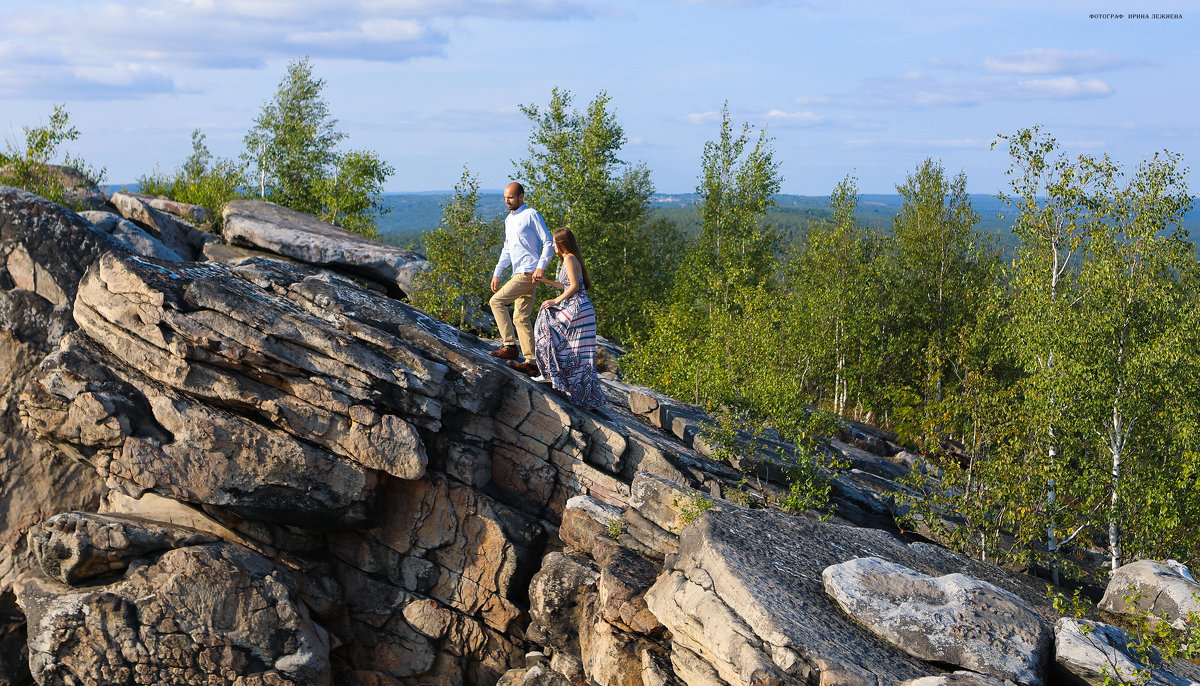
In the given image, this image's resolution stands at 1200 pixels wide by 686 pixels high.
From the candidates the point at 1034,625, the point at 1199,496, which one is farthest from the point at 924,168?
the point at 1034,625

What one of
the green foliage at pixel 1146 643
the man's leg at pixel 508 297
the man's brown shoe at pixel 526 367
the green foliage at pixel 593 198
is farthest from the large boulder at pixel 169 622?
the green foliage at pixel 593 198

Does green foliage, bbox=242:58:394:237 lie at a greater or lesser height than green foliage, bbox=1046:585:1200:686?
greater

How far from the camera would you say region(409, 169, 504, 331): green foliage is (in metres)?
27.7

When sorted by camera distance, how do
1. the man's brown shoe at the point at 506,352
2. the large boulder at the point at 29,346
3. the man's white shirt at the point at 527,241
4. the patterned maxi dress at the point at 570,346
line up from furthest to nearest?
the man's brown shoe at the point at 506,352 → the patterned maxi dress at the point at 570,346 → the man's white shirt at the point at 527,241 → the large boulder at the point at 29,346

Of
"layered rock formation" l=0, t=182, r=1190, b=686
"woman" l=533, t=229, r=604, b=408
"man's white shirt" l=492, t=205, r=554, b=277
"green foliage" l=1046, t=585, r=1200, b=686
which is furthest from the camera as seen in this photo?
"woman" l=533, t=229, r=604, b=408

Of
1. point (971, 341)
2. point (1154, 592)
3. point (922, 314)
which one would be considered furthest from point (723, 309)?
point (922, 314)

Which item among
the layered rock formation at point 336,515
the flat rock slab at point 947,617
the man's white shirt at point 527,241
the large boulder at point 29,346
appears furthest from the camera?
the man's white shirt at point 527,241

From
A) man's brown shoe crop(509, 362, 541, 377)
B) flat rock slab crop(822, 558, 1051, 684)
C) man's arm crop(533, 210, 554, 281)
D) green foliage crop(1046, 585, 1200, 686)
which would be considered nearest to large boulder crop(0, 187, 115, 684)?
man's brown shoe crop(509, 362, 541, 377)

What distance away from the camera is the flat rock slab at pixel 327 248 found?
2845 centimetres

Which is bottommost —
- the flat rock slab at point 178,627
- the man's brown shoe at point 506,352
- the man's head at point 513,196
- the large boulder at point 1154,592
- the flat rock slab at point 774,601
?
the flat rock slab at point 178,627

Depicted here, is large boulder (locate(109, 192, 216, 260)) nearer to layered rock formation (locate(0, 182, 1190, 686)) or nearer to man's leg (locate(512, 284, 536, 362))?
layered rock formation (locate(0, 182, 1190, 686))

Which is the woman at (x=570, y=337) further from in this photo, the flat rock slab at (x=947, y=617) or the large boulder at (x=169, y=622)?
the flat rock slab at (x=947, y=617)

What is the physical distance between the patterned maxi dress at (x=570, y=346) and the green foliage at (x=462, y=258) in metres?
9.51

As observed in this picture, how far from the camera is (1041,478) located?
19.5 m
